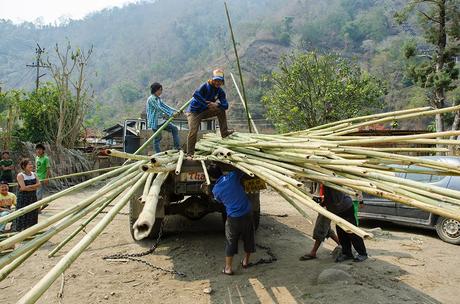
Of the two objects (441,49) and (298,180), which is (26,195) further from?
(441,49)

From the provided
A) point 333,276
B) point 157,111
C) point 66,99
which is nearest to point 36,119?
point 66,99

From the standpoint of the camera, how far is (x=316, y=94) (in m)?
15.2

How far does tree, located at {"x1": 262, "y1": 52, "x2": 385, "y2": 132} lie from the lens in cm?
1496

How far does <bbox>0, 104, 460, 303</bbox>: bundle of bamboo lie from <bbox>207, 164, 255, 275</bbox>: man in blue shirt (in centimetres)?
→ 28

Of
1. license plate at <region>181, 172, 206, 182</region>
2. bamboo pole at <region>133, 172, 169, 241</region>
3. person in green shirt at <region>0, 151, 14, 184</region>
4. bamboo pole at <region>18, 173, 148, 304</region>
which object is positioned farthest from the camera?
person in green shirt at <region>0, 151, 14, 184</region>

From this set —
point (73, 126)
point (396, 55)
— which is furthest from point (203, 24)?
point (73, 126)

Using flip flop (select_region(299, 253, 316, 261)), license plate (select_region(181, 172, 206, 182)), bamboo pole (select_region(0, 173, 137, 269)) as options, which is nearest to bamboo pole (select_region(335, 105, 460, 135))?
license plate (select_region(181, 172, 206, 182))

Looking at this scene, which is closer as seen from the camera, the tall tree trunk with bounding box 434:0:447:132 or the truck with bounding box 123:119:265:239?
the truck with bounding box 123:119:265:239

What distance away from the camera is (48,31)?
151625mm

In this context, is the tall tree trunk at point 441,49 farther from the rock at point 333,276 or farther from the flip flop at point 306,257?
the rock at point 333,276

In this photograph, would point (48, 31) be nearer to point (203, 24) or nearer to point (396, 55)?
point (203, 24)

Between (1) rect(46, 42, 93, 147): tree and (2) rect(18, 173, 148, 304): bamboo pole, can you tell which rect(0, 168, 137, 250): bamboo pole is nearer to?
(2) rect(18, 173, 148, 304): bamboo pole

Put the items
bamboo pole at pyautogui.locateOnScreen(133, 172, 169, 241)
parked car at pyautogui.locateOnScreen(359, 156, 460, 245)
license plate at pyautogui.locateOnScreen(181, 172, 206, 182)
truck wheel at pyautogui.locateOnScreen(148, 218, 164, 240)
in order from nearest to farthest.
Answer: bamboo pole at pyautogui.locateOnScreen(133, 172, 169, 241), license plate at pyautogui.locateOnScreen(181, 172, 206, 182), truck wheel at pyautogui.locateOnScreen(148, 218, 164, 240), parked car at pyautogui.locateOnScreen(359, 156, 460, 245)

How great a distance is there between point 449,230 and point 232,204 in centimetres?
385
